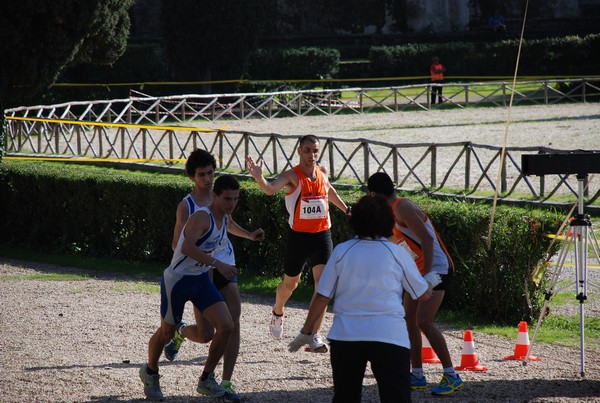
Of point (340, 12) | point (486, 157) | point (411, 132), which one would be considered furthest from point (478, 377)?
point (340, 12)

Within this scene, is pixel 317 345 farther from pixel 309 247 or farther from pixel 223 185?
pixel 223 185

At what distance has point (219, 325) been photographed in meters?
6.21

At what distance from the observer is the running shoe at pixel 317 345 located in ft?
25.1

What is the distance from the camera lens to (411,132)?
23.6 meters

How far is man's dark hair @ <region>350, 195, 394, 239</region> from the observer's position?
4961 mm

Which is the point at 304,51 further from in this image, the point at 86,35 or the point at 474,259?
the point at 474,259

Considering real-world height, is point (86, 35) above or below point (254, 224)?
above

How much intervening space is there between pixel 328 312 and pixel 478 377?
9.04ft

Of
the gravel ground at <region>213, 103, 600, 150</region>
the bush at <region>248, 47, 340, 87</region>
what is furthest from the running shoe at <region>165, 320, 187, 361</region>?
the bush at <region>248, 47, 340, 87</region>

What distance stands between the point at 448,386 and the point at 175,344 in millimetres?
1935

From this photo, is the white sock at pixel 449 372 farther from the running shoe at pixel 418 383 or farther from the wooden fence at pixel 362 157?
the wooden fence at pixel 362 157

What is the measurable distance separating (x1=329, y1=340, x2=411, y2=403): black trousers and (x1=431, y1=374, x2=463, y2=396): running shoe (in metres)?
1.61

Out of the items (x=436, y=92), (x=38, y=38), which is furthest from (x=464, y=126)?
(x=38, y=38)

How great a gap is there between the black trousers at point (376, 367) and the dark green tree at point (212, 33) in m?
30.3
